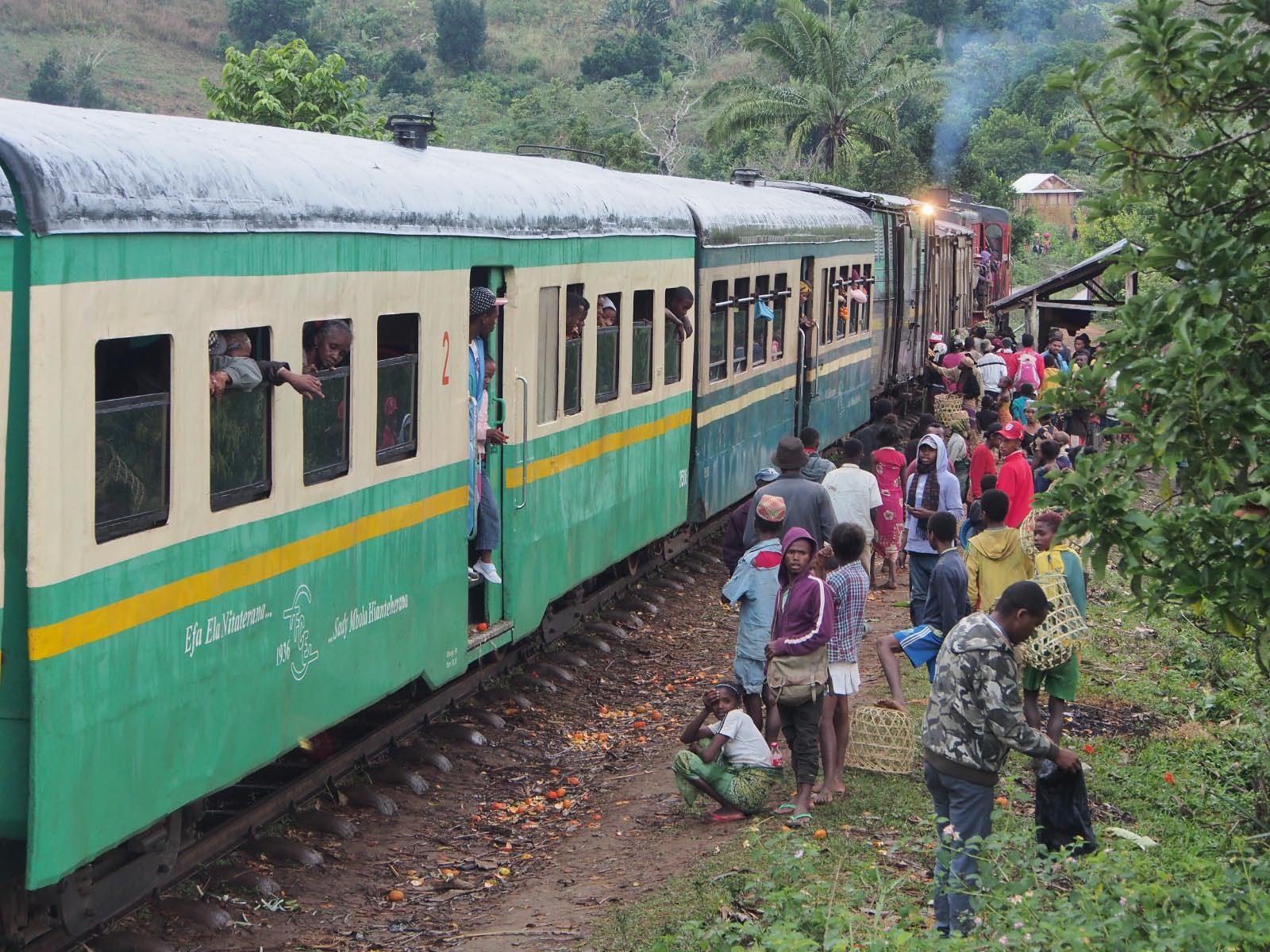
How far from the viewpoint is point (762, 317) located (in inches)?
624

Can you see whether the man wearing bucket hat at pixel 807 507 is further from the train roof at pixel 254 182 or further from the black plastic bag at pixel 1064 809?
the black plastic bag at pixel 1064 809

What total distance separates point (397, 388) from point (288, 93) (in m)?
20.8

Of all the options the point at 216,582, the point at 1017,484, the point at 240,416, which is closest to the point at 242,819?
the point at 216,582

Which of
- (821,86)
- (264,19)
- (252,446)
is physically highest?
(264,19)

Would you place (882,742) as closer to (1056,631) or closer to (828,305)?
(1056,631)

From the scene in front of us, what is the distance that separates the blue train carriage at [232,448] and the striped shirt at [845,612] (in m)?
2.03

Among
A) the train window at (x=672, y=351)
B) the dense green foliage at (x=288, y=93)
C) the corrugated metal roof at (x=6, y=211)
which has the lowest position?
the train window at (x=672, y=351)

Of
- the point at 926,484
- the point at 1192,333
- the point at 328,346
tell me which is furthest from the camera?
the point at 926,484

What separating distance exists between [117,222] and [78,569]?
3.80 feet

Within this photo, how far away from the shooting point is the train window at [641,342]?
39.0 ft

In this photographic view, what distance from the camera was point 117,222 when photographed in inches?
217

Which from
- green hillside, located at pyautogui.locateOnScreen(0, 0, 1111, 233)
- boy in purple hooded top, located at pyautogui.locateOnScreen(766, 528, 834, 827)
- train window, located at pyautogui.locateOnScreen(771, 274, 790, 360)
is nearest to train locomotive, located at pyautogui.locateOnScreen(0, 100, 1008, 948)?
boy in purple hooded top, located at pyautogui.locateOnScreen(766, 528, 834, 827)

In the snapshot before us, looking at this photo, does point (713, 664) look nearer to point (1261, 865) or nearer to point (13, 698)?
point (1261, 865)

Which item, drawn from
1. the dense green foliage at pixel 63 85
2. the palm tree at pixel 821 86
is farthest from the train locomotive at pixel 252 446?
the dense green foliage at pixel 63 85
